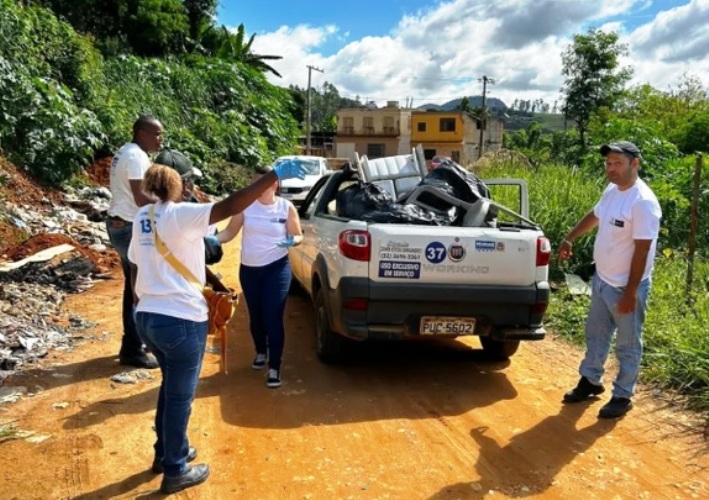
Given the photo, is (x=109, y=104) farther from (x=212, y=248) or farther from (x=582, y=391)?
(x=582, y=391)

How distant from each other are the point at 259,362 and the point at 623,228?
3.18m

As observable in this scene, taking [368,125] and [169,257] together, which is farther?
[368,125]

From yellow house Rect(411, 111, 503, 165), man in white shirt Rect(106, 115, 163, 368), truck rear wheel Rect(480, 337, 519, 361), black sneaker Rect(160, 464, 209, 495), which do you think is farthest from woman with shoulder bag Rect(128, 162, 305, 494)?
yellow house Rect(411, 111, 503, 165)

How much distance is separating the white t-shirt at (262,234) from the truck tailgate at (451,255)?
31.9 inches

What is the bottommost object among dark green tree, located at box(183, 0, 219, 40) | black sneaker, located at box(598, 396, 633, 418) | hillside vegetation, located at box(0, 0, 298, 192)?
black sneaker, located at box(598, 396, 633, 418)

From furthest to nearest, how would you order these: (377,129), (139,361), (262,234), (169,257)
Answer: (377,129), (139,361), (262,234), (169,257)

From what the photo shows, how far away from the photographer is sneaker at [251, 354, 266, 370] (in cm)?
535

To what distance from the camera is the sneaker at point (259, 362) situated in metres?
5.35

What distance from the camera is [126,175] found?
185 inches

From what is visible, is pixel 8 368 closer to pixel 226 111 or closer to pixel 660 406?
pixel 660 406

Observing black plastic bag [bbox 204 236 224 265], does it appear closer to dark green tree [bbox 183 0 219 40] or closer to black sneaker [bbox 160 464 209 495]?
black sneaker [bbox 160 464 209 495]

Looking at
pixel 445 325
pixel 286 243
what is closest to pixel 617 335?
pixel 445 325

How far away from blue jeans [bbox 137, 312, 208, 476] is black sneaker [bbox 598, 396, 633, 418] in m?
2.99

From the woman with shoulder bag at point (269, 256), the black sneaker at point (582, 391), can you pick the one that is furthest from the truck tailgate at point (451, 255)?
the black sneaker at point (582, 391)
